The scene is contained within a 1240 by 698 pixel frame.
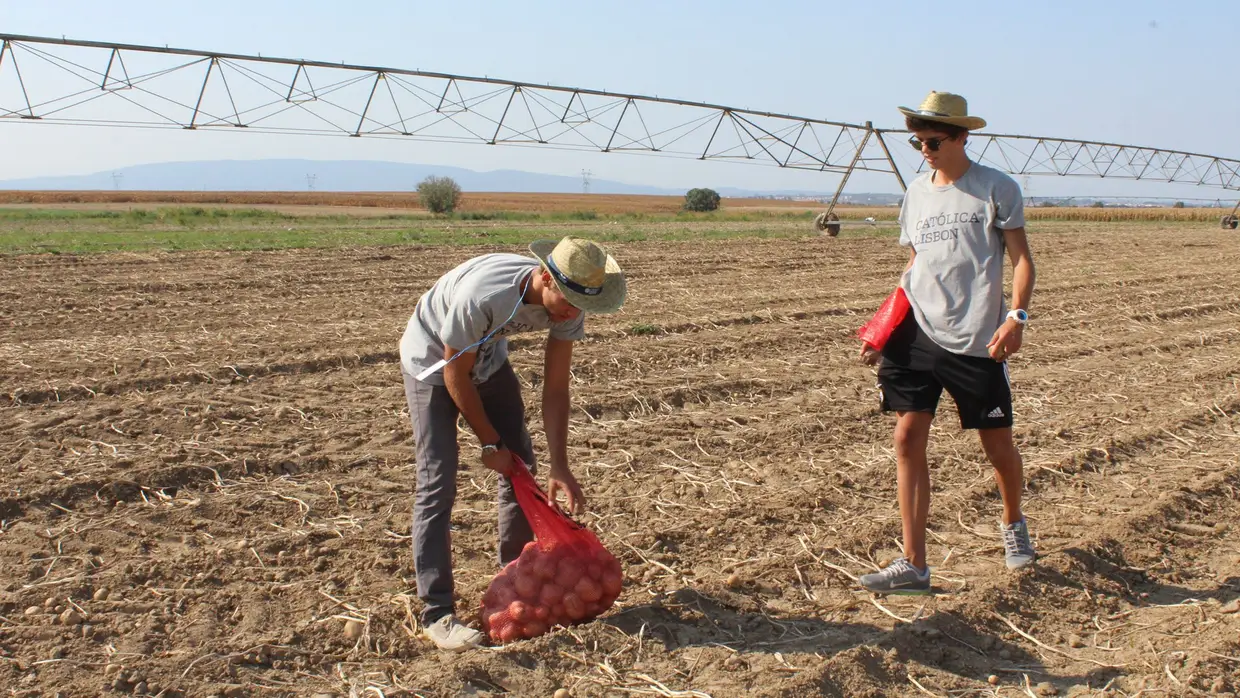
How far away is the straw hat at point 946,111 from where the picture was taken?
144 inches

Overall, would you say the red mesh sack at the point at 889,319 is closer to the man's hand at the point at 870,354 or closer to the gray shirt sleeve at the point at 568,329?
the man's hand at the point at 870,354

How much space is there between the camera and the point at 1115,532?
4.40m

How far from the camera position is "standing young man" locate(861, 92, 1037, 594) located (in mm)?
3672

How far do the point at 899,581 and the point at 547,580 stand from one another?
1.33m

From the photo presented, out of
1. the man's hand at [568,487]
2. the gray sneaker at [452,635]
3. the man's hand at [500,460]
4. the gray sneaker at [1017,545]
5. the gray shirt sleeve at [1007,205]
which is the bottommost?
the gray sneaker at [452,635]

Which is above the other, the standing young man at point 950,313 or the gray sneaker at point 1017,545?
the standing young man at point 950,313

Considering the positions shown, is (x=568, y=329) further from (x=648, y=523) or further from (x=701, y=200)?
(x=701, y=200)

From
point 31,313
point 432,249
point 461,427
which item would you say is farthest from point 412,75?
point 461,427

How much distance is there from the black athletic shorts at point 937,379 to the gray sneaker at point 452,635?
5.79 ft

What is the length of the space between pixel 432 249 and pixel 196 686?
53.5 ft

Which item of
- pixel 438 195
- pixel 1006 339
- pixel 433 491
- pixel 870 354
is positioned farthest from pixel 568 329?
pixel 438 195

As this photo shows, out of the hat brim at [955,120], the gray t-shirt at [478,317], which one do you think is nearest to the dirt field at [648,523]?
the gray t-shirt at [478,317]

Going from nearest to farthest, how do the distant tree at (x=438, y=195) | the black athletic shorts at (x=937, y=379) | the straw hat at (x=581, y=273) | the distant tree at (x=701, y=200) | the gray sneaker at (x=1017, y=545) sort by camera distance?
1. the straw hat at (x=581, y=273)
2. the black athletic shorts at (x=937, y=379)
3. the gray sneaker at (x=1017, y=545)
4. the distant tree at (x=438, y=195)
5. the distant tree at (x=701, y=200)

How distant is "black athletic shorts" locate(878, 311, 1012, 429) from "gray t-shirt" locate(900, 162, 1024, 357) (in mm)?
54
